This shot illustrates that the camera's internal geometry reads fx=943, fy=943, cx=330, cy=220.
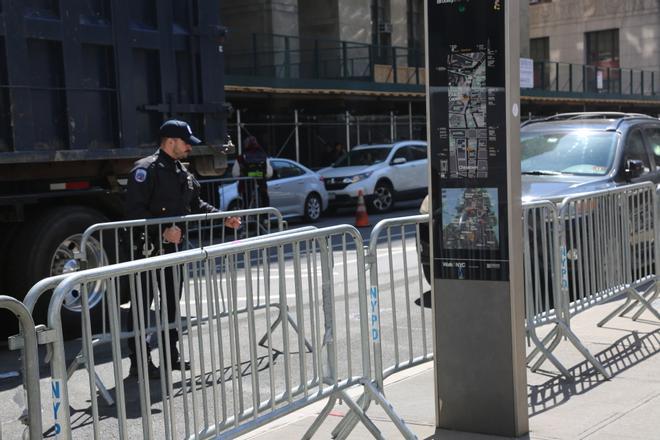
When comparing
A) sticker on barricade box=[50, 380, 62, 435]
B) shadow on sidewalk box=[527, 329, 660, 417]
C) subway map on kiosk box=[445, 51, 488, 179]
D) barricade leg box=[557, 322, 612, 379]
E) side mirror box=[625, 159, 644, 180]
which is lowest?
shadow on sidewalk box=[527, 329, 660, 417]

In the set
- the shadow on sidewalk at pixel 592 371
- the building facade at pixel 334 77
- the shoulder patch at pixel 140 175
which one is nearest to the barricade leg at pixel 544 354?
the shadow on sidewalk at pixel 592 371

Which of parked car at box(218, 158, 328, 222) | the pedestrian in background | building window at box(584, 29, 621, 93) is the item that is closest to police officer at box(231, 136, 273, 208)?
parked car at box(218, 158, 328, 222)

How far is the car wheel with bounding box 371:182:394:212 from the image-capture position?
22.0 metres

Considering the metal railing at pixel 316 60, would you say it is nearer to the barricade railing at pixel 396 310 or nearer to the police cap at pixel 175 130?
the barricade railing at pixel 396 310

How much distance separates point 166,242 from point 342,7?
83.6ft

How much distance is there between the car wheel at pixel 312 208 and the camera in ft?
66.0

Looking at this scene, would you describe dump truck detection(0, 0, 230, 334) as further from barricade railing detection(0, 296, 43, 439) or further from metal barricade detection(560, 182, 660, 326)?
barricade railing detection(0, 296, 43, 439)

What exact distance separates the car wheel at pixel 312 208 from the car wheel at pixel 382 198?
6.30ft

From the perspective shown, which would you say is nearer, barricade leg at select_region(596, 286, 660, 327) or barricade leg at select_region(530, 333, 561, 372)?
barricade leg at select_region(530, 333, 561, 372)

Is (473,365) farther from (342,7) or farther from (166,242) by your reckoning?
(342,7)

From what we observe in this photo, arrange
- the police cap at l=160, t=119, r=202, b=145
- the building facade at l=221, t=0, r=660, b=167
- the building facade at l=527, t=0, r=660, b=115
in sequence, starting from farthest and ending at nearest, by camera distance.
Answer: the building facade at l=527, t=0, r=660, b=115 → the building facade at l=221, t=0, r=660, b=167 → the police cap at l=160, t=119, r=202, b=145

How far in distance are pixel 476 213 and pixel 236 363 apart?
1.49 meters

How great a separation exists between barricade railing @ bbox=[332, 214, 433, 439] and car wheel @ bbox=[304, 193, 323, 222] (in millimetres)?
5636

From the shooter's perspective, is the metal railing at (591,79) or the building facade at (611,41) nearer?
the metal railing at (591,79)
